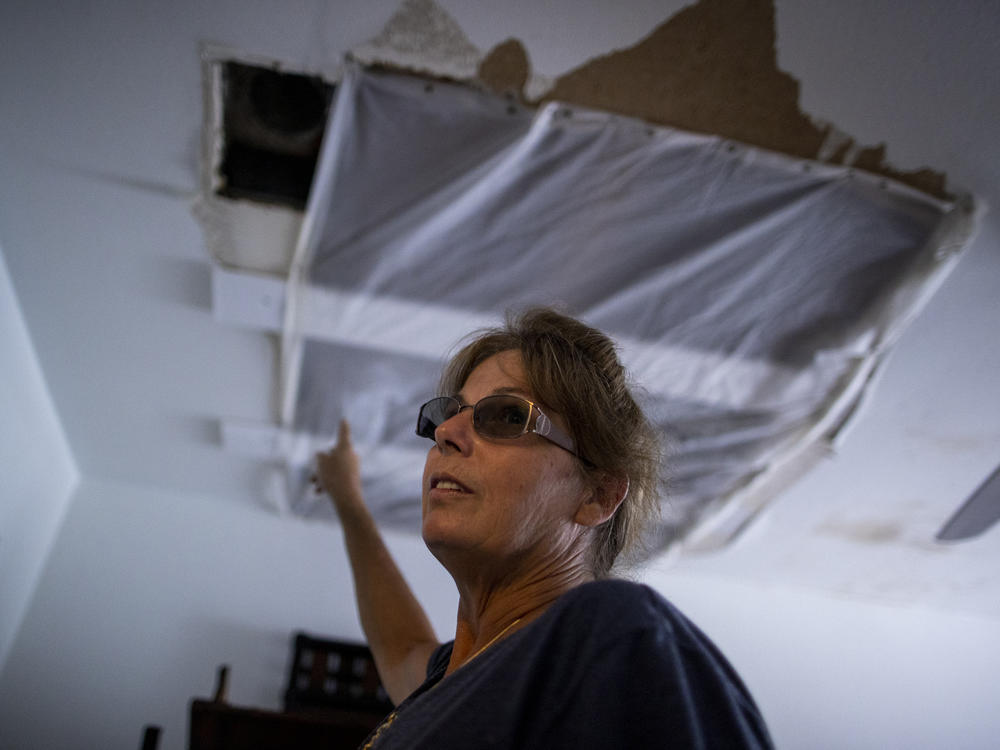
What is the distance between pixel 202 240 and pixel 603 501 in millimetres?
1578

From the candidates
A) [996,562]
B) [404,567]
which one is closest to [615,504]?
[404,567]

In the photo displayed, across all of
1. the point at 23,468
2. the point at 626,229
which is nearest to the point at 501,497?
the point at 626,229

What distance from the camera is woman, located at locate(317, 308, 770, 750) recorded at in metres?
0.63

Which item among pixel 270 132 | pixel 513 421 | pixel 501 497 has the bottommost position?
pixel 501 497

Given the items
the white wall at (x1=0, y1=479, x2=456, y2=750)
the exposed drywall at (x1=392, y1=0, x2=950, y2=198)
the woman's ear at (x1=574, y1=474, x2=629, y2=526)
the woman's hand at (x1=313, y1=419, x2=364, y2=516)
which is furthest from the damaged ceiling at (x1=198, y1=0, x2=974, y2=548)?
the white wall at (x1=0, y1=479, x2=456, y2=750)

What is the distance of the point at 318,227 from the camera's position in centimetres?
195

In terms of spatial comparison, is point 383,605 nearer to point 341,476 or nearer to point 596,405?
point 341,476

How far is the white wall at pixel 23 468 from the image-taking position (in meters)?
2.48

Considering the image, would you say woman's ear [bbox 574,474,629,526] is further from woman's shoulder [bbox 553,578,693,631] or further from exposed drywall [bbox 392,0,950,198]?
exposed drywall [bbox 392,0,950,198]

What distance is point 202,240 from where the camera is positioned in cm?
213

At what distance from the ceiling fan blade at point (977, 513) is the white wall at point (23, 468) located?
379 centimetres

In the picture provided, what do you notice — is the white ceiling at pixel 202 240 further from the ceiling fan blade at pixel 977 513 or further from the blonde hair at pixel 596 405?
Result: the blonde hair at pixel 596 405

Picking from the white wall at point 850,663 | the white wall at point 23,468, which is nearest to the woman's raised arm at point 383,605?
the white wall at point 23,468

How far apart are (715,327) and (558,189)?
0.69m
